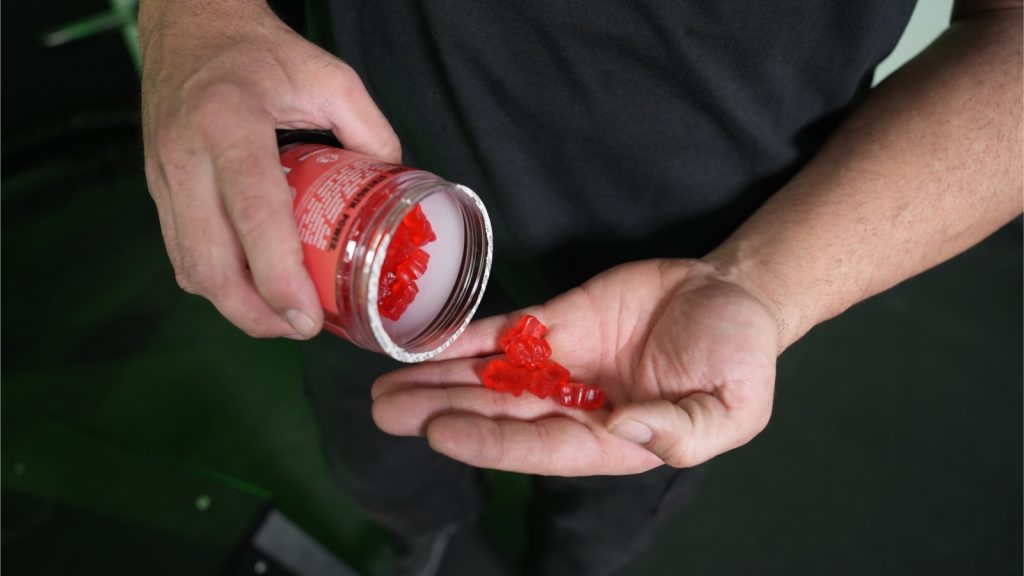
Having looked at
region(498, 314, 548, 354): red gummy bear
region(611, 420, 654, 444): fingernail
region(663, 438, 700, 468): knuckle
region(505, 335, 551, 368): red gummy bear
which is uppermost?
region(611, 420, 654, 444): fingernail

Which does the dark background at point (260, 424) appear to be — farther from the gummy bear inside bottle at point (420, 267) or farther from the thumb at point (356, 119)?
the gummy bear inside bottle at point (420, 267)

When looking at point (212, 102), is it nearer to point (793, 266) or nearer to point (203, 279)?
point (203, 279)

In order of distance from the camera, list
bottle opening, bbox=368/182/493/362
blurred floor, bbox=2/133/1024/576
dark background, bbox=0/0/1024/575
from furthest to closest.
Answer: blurred floor, bbox=2/133/1024/576, dark background, bbox=0/0/1024/575, bottle opening, bbox=368/182/493/362

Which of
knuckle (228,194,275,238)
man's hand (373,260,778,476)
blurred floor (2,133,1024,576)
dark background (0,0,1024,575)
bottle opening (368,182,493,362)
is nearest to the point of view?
knuckle (228,194,275,238)

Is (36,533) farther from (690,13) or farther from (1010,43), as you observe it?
(1010,43)

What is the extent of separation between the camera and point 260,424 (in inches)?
97.9

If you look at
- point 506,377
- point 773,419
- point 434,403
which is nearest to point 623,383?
point 506,377

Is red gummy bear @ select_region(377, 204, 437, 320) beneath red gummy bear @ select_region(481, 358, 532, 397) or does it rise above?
above

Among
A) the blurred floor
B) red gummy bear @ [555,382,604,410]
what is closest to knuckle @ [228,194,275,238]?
red gummy bear @ [555,382,604,410]

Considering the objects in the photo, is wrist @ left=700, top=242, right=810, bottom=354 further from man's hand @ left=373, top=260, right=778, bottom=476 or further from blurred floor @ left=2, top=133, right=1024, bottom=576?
blurred floor @ left=2, top=133, right=1024, bottom=576

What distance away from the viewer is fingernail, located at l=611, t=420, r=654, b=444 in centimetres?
83

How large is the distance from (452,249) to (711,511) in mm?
1628

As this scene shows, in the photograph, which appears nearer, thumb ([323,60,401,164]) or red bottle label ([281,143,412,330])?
red bottle label ([281,143,412,330])

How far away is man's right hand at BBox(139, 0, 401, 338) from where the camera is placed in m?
0.79
